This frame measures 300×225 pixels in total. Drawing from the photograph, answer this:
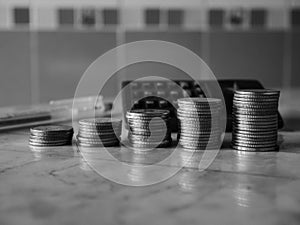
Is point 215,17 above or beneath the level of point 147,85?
above

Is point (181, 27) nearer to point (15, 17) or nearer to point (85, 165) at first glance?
point (15, 17)

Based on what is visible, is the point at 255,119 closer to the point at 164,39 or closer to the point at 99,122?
the point at 99,122

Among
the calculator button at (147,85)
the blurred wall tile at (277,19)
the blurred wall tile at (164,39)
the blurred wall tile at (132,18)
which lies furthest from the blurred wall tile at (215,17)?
the calculator button at (147,85)

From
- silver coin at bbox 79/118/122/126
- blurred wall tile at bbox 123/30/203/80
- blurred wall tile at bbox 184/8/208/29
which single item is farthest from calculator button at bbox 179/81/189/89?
blurred wall tile at bbox 184/8/208/29

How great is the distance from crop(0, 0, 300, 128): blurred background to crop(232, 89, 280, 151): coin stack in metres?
2.43

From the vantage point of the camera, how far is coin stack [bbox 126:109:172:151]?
0.96 meters

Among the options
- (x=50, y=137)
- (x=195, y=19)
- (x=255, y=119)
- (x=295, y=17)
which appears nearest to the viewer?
(x=255, y=119)

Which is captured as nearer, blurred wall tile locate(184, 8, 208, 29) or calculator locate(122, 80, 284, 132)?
calculator locate(122, 80, 284, 132)

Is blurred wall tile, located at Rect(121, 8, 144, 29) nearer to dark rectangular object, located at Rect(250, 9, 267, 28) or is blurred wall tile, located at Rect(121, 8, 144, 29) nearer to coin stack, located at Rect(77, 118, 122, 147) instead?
dark rectangular object, located at Rect(250, 9, 267, 28)

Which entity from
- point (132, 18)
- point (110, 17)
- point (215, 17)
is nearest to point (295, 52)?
point (215, 17)

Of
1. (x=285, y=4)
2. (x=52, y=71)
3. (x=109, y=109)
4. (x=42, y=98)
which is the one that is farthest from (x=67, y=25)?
(x=109, y=109)

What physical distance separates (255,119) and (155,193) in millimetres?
344

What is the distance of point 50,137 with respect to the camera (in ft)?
3.34

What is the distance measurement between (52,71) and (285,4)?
5.78ft
